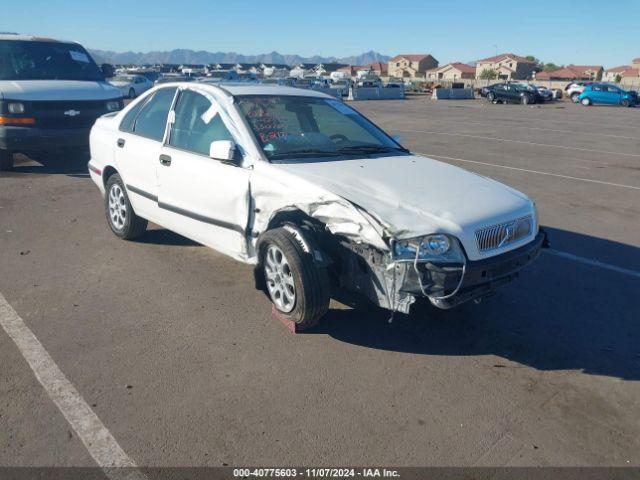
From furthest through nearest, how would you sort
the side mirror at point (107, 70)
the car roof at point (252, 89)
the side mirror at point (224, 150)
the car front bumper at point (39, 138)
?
the side mirror at point (107, 70), the car front bumper at point (39, 138), the car roof at point (252, 89), the side mirror at point (224, 150)

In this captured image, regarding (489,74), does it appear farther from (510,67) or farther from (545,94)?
(545,94)

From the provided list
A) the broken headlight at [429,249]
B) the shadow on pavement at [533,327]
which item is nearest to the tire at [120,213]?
the shadow on pavement at [533,327]

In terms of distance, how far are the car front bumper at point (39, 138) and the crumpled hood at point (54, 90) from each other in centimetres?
49

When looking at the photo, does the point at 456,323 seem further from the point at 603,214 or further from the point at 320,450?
the point at 603,214

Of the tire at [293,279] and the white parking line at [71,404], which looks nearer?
the white parking line at [71,404]

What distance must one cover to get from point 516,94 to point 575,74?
3333 inches

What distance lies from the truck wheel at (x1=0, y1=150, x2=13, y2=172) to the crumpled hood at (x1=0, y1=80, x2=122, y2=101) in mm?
1159

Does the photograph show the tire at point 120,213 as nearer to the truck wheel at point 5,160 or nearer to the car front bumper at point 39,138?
the car front bumper at point 39,138

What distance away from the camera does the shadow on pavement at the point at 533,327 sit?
12.7 feet

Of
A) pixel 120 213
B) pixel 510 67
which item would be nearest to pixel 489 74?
pixel 510 67

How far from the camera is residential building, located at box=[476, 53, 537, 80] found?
373 feet

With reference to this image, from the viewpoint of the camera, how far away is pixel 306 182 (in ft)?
12.9

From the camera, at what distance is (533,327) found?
4.27m

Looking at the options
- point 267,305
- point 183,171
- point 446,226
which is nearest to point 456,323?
point 446,226
